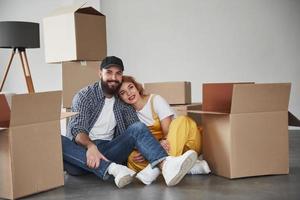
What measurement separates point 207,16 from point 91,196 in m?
2.90

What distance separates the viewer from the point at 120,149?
2283 mm

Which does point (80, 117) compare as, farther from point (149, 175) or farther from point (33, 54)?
point (33, 54)

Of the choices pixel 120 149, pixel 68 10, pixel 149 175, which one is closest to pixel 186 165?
pixel 149 175

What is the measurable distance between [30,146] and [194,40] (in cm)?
280

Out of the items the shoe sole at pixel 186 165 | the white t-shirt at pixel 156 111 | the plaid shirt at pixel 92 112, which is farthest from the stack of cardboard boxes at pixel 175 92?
the shoe sole at pixel 186 165

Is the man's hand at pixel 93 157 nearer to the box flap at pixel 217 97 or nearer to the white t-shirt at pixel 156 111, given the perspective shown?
the white t-shirt at pixel 156 111

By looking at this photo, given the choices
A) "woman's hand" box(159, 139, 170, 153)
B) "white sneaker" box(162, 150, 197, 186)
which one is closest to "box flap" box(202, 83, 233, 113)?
"woman's hand" box(159, 139, 170, 153)

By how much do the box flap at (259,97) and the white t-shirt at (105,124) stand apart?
720mm

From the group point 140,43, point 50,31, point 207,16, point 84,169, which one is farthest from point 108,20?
point 84,169

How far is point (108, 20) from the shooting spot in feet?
14.6

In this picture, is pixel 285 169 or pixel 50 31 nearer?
pixel 285 169

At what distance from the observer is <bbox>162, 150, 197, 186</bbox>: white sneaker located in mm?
2012

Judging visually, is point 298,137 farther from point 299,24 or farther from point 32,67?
point 32,67

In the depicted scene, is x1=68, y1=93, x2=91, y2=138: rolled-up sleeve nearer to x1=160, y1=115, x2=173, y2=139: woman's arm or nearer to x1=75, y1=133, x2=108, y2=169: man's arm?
x1=75, y1=133, x2=108, y2=169: man's arm
